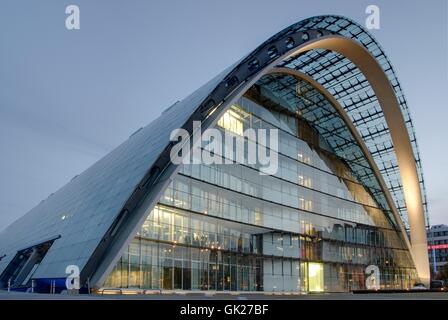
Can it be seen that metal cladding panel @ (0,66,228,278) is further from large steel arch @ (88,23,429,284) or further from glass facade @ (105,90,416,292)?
glass facade @ (105,90,416,292)

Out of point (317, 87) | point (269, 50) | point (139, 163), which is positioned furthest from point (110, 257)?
point (317, 87)

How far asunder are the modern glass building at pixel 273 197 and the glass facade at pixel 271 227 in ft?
0.36

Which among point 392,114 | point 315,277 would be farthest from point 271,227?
point 392,114

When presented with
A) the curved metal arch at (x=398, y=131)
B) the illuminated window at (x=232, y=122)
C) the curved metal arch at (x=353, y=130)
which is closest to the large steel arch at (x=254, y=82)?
the curved metal arch at (x=398, y=131)

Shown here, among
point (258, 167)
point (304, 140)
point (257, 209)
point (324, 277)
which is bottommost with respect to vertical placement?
point (324, 277)

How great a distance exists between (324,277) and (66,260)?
2571 cm

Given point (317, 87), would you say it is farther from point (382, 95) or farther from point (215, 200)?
point (215, 200)

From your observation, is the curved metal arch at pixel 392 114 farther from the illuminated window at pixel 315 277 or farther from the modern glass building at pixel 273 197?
the illuminated window at pixel 315 277

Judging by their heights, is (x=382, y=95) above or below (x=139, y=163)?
above

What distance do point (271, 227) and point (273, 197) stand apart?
105 inches

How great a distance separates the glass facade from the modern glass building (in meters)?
0.11

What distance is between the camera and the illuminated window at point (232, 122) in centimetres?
3734

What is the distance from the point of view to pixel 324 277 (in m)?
45.5

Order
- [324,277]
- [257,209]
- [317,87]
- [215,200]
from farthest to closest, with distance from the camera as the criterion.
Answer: [317,87]
[324,277]
[257,209]
[215,200]
